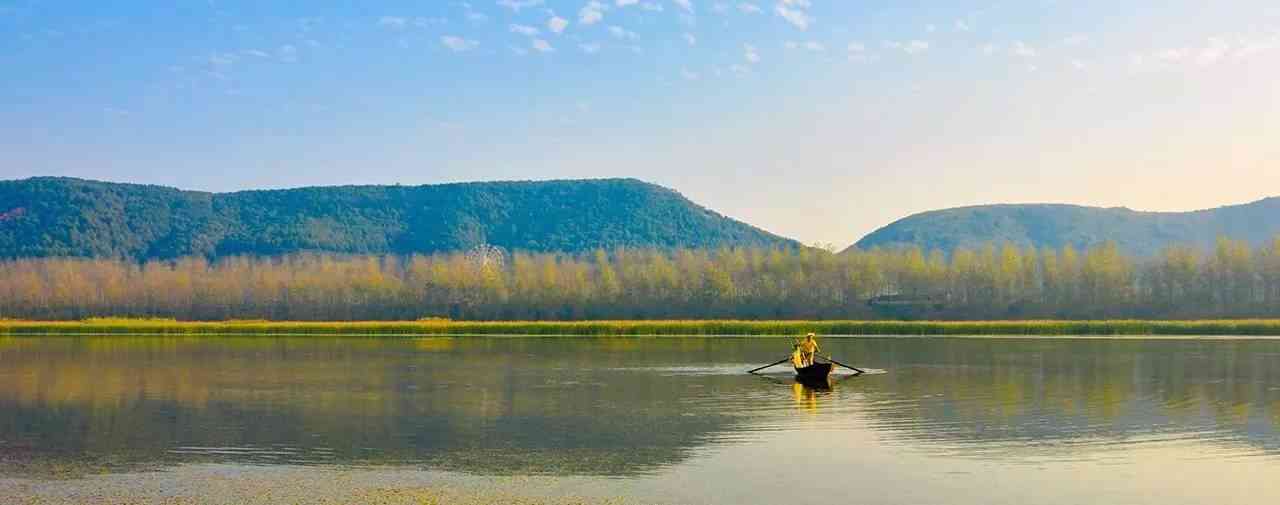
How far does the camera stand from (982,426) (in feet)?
91.1

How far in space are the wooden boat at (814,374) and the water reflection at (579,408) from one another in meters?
0.53

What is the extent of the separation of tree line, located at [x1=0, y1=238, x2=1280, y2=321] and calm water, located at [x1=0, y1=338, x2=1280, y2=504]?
2701 inches

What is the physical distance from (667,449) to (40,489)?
10912 mm

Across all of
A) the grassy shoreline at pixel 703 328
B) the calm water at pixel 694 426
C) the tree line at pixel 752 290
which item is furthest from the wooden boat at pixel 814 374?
the tree line at pixel 752 290

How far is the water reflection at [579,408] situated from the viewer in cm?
2373

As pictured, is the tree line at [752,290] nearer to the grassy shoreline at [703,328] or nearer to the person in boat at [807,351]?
the grassy shoreline at [703,328]

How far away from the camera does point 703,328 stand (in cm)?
9612

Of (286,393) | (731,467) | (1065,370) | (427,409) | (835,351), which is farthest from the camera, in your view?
(835,351)

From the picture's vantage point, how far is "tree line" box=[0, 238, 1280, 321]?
382ft

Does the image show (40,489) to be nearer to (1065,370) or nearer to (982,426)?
(982,426)

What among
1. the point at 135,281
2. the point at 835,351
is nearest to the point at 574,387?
the point at 835,351

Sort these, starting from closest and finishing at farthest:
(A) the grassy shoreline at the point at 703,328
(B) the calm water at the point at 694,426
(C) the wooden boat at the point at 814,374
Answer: (B) the calm water at the point at 694,426
(C) the wooden boat at the point at 814,374
(A) the grassy shoreline at the point at 703,328

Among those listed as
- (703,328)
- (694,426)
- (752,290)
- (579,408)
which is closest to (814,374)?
(579,408)

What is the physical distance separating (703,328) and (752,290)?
123 feet
